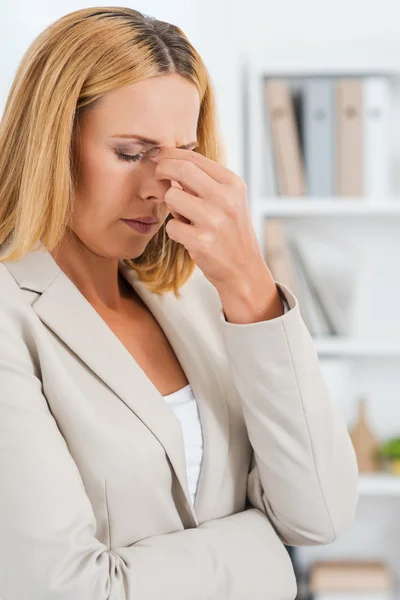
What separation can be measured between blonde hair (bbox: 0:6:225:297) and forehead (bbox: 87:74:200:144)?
11 mm

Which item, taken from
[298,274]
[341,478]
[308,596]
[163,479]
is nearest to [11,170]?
[163,479]

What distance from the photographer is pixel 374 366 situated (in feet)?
10.1

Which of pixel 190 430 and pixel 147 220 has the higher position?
pixel 147 220

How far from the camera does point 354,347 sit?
2.88 m

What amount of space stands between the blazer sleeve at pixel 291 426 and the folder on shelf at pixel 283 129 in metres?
1.77

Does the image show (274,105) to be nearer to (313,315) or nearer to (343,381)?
(313,315)

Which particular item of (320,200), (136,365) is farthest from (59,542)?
(320,200)

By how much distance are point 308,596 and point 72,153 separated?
7.51 ft

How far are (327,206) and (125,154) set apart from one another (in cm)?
185

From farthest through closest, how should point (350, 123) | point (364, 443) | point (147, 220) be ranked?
point (364, 443), point (350, 123), point (147, 220)

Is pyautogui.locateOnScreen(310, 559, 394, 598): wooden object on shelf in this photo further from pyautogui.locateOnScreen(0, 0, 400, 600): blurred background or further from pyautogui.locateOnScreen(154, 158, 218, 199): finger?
pyautogui.locateOnScreen(154, 158, 218, 199): finger

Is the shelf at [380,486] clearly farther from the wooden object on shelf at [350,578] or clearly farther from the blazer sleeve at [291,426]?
the blazer sleeve at [291,426]

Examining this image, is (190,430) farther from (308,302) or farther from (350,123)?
(350,123)

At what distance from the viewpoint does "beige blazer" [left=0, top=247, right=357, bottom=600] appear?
928 mm
